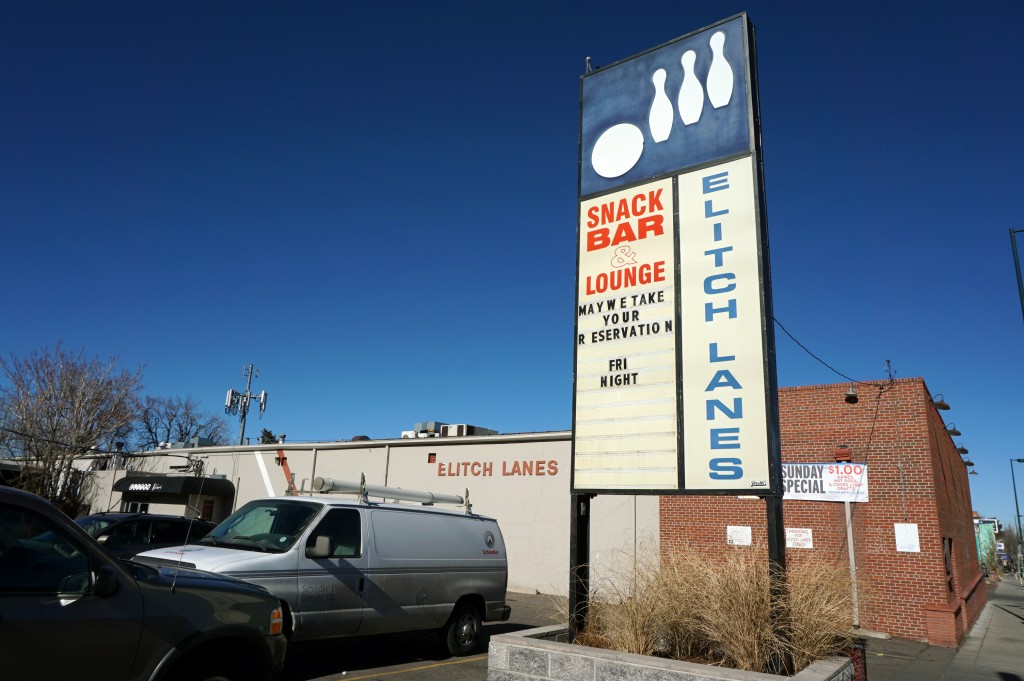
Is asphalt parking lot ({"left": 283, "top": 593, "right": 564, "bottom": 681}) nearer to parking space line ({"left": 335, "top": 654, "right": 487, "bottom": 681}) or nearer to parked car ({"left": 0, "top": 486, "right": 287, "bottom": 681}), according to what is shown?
parking space line ({"left": 335, "top": 654, "right": 487, "bottom": 681})

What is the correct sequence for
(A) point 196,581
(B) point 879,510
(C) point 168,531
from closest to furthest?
(A) point 196,581, (C) point 168,531, (B) point 879,510

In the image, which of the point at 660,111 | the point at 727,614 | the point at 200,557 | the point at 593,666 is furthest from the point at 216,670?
the point at 660,111

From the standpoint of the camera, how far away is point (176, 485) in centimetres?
2669

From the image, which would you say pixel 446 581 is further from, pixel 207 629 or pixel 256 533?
pixel 207 629

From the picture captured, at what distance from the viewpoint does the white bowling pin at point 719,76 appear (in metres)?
7.62

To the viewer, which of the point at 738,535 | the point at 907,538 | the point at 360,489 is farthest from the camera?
the point at 738,535

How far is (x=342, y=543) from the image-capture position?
28.7 feet

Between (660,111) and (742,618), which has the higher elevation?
(660,111)

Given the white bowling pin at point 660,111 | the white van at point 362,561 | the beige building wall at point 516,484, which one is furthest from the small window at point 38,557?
the beige building wall at point 516,484

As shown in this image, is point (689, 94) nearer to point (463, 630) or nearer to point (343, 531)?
point (343, 531)

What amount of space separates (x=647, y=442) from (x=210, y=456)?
27914 millimetres

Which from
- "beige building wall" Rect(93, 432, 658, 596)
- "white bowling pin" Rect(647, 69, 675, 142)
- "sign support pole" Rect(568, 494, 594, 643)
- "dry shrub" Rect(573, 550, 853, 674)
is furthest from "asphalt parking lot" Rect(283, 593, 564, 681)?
"beige building wall" Rect(93, 432, 658, 596)

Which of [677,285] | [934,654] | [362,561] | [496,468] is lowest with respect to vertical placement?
[934,654]

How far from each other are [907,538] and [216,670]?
15028mm
